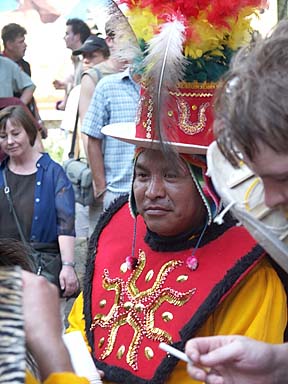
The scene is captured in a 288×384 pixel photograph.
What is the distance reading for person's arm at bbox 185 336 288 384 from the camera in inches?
81.1

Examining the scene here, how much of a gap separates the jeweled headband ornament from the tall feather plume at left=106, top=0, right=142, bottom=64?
3 cm

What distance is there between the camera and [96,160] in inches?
203

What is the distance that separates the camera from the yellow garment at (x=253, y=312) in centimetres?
255

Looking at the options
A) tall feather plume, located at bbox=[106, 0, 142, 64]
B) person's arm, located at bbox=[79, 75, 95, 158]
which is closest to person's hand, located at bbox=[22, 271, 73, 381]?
tall feather plume, located at bbox=[106, 0, 142, 64]

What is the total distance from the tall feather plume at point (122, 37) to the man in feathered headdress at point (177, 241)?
0.15 feet

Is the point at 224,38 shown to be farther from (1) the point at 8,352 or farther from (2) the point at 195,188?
(1) the point at 8,352

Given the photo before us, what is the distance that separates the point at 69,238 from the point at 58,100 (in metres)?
5.23

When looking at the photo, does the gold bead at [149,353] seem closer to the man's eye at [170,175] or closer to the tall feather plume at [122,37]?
the man's eye at [170,175]

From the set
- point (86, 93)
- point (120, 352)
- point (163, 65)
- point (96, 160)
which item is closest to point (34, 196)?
point (96, 160)

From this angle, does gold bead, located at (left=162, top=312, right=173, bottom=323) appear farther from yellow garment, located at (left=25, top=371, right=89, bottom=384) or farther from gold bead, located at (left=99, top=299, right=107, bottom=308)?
yellow garment, located at (left=25, top=371, right=89, bottom=384)

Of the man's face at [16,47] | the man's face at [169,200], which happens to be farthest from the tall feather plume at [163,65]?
the man's face at [16,47]

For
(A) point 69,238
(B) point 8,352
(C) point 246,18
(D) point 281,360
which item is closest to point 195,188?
(C) point 246,18

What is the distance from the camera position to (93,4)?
2986 millimetres

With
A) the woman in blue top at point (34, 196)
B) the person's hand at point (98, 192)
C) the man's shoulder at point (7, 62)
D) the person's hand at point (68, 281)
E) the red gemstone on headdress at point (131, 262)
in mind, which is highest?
the man's shoulder at point (7, 62)
